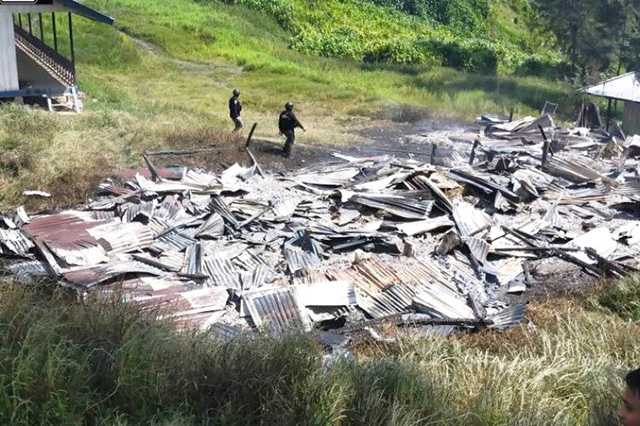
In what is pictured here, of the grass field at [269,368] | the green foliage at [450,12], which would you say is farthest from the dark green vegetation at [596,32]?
the grass field at [269,368]

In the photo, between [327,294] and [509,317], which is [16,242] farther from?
[509,317]

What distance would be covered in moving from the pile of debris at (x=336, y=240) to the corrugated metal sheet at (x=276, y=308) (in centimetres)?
2

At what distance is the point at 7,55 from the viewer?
17422 millimetres

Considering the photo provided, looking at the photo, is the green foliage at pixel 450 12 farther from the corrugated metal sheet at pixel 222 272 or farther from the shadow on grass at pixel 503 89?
the corrugated metal sheet at pixel 222 272

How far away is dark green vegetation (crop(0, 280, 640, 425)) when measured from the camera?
189 inches

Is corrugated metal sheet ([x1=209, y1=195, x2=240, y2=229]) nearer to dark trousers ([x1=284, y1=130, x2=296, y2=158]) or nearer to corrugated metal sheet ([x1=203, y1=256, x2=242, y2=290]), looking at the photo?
corrugated metal sheet ([x1=203, y1=256, x2=242, y2=290])

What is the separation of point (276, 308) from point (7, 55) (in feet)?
41.0

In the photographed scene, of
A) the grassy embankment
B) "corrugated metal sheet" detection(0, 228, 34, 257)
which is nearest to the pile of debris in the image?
"corrugated metal sheet" detection(0, 228, 34, 257)

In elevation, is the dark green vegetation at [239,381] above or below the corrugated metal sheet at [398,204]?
above

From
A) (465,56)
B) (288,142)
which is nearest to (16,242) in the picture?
(288,142)

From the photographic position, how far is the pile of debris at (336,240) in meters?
9.09

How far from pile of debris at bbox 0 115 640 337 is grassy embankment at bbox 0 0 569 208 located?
1.58 m

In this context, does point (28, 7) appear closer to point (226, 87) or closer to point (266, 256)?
point (226, 87)

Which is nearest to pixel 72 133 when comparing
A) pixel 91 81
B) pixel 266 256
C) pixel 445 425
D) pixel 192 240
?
pixel 192 240
